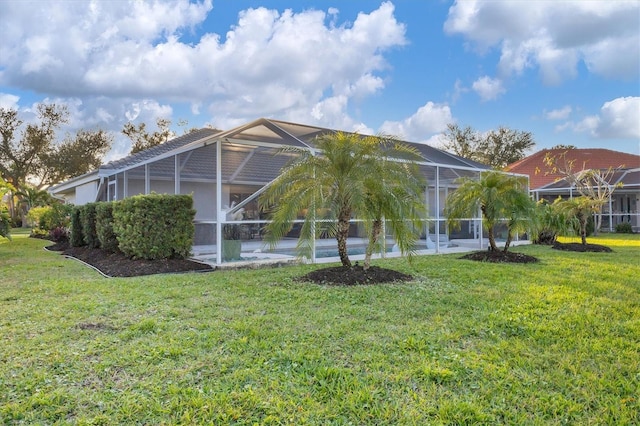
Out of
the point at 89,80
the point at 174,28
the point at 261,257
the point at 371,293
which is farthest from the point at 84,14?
the point at 371,293

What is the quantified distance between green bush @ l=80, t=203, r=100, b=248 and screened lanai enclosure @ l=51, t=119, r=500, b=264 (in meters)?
0.95

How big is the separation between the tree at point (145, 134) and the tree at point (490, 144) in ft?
79.6

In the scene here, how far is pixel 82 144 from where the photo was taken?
36938 mm

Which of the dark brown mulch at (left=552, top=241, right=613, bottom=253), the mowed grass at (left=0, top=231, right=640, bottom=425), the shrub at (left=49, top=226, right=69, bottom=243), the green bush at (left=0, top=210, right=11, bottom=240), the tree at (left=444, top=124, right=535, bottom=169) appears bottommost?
the mowed grass at (left=0, top=231, right=640, bottom=425)

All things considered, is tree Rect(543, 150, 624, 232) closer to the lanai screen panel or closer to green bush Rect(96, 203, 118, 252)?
the lanai screen panel

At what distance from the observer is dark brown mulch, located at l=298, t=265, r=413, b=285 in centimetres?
725

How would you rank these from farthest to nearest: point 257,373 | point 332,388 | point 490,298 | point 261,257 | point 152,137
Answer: point 152,137 < point 261,257 < point 490,298 < point 257,373 < point 332,388

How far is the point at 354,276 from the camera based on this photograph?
292 inches

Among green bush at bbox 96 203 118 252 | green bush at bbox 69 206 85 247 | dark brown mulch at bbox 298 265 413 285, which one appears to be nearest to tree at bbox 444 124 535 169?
green bush at bbox 69 206 85 247

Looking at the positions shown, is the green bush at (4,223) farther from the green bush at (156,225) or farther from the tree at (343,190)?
the tree at (343,190)

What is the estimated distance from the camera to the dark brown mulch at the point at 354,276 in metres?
7.25

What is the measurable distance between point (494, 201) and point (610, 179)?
52.4 ft

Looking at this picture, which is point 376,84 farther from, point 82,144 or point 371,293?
point 82,144

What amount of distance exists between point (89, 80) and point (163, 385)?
64.9ft
